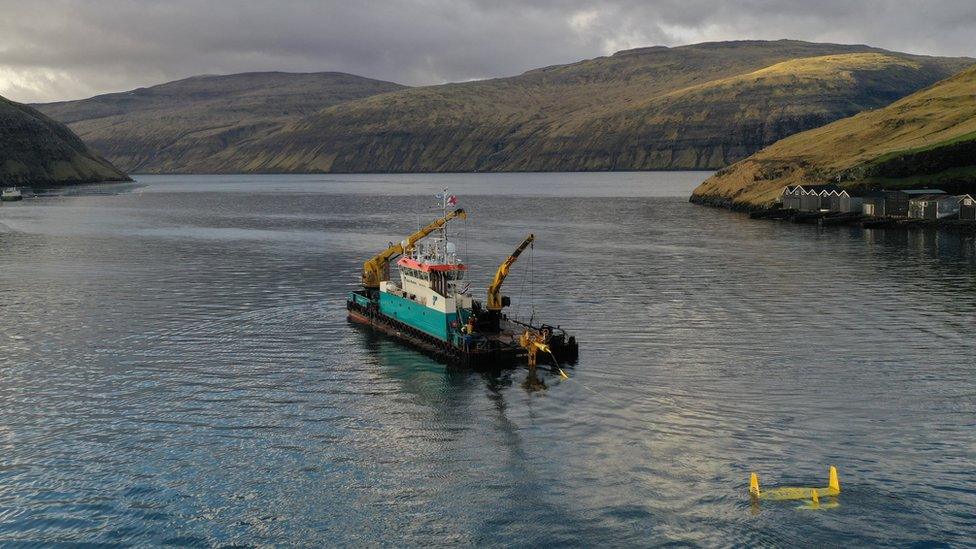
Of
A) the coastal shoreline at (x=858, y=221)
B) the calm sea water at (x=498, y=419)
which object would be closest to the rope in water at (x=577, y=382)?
the calm sea water at (x=498, y=419)

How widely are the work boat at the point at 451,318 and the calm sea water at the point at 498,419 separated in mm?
1870

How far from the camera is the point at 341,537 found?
3300cm

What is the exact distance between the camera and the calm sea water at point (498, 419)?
34062 millimetres

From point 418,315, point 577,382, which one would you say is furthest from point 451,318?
point 577,382

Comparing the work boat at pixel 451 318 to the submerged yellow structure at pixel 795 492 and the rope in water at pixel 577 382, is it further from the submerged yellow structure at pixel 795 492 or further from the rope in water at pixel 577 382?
the submerged yellow structure at pixel 795 492

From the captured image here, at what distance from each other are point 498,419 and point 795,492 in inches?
630

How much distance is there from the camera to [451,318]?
60312 mm

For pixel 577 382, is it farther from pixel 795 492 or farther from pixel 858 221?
pixel 858 221

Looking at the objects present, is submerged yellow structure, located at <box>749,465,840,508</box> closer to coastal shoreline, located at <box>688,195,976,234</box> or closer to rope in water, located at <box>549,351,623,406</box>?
rope in water, located at <box>549,351,623,406</box>

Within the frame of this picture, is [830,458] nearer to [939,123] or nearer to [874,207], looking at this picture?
[874,207]

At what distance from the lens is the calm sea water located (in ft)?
112

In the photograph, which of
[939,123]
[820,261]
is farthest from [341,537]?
[939,123]

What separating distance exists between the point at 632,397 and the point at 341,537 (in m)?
21.4

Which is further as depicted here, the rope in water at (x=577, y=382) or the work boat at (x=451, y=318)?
the work boat at (x=451, y=318)
